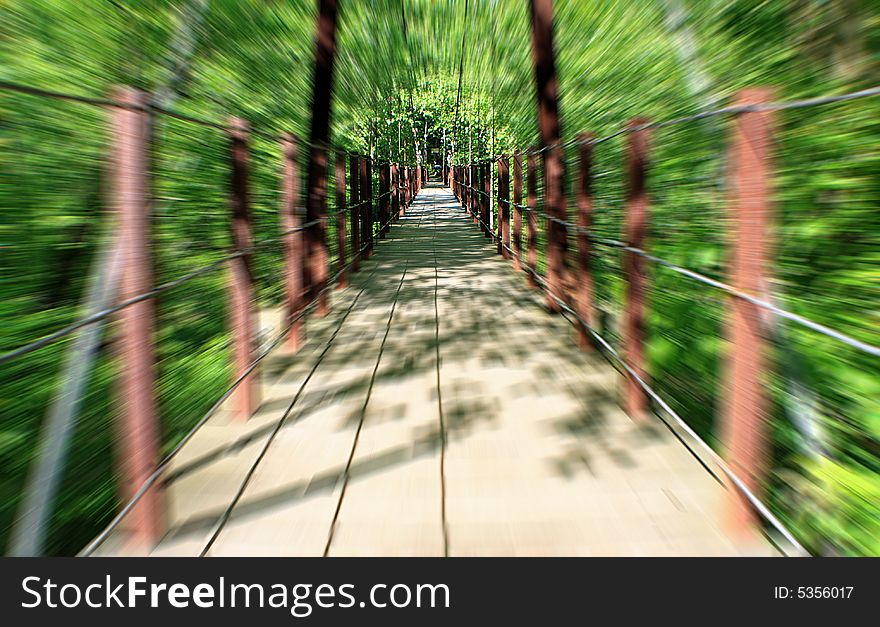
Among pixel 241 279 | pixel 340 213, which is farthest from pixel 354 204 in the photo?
pixel 241 279

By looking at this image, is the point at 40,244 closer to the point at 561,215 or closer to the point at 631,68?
the point at 561,215

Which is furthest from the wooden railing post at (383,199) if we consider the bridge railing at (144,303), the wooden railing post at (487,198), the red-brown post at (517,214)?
the bridge railing at (144,303)

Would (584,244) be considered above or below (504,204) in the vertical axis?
below

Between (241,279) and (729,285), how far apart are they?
6.33 ft

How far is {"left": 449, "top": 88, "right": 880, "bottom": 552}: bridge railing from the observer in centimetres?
169

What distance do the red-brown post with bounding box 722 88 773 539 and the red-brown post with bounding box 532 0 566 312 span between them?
2.76 meters

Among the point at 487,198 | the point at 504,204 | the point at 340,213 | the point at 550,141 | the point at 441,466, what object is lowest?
the point at 441,466

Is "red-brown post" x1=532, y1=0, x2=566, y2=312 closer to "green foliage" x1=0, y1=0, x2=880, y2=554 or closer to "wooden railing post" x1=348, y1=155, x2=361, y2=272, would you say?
"green foliage" x1=0, y1=0, x2=880, y2=554

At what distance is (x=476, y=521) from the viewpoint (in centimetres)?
199

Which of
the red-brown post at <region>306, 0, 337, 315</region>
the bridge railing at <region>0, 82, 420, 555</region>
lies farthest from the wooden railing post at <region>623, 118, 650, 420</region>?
the red-brown post at <region>306, 0, 337, 315</region>

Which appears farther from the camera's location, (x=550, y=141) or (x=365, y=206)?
(x=365, y=206)

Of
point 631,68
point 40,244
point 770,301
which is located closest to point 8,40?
point 40,244

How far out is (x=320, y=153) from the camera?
507 cm

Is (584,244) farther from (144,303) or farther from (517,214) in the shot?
(517,214)
